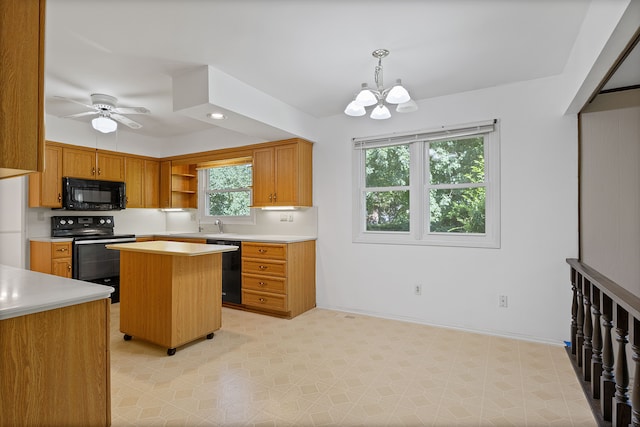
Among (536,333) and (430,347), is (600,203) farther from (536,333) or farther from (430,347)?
(430,347)

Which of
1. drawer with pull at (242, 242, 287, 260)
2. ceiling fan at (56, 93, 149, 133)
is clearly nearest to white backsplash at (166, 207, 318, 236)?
drawer with pull at (242, 242, 287, 260)

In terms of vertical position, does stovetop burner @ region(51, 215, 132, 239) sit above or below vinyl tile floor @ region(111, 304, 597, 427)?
above

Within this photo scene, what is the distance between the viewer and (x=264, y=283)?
13.3ft

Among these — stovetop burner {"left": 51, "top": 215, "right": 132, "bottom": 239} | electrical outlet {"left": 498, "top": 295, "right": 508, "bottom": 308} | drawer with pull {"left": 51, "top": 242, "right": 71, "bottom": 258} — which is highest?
stovetop burner {"left": 51, "top": 215, "right": 132, "bottom": 239}

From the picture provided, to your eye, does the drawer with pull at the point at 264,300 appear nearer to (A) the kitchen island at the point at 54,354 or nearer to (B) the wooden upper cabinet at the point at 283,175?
(B) the wooden upper cabinet at the point at 283,175

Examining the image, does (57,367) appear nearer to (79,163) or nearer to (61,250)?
(61,250)

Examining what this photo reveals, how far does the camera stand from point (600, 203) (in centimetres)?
273

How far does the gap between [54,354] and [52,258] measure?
337 centimetres

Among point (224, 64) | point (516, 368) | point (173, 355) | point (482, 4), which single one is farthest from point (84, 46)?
point (516, 368)

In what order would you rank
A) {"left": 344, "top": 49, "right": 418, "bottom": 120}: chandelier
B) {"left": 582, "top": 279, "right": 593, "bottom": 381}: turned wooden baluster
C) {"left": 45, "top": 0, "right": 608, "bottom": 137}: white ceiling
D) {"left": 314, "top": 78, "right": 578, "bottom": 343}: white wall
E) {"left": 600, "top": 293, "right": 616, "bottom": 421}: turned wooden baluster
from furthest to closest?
1. {"left": 314, "top": 78, "right": 578, "bottom": 343}: white wall
2. {"left": 344, "top": 49, "right": 418, "bottom": 120}: chandelier
3. {"left": 582, "top": 279, "right": 593, "bottom": 381}: turned wooden baluster
4. {"left": 45, "top": 0, "right": 608, "bottom": 137}: white ceiling
5. {"left": 600, "top": 293, "right": 616, "bottom": 421}: turned wooden baluster

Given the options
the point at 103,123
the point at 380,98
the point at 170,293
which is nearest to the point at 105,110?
the point at 103,123

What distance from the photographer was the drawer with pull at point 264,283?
3927 millimetres

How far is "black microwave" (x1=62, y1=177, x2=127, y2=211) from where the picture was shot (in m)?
4.41

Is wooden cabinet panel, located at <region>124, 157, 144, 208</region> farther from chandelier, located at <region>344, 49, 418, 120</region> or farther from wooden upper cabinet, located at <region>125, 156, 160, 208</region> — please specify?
chandelier, located at <region>344, 49, 418, 120</region>
